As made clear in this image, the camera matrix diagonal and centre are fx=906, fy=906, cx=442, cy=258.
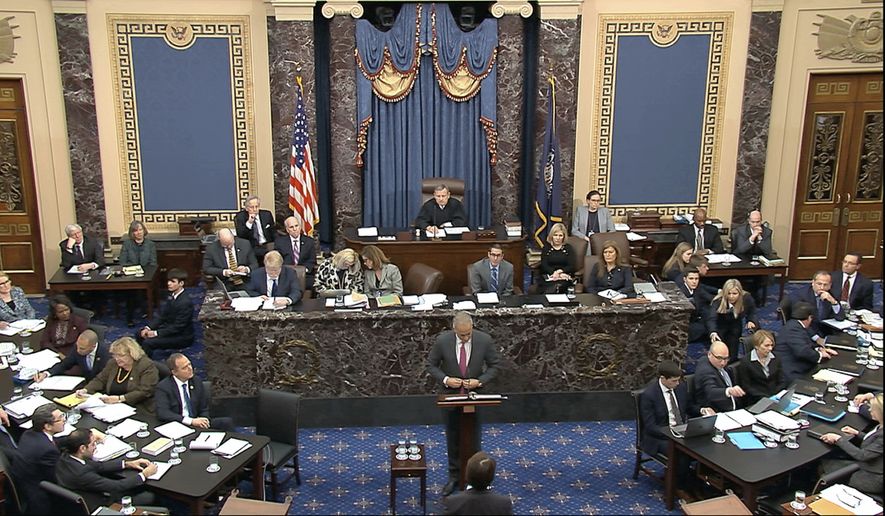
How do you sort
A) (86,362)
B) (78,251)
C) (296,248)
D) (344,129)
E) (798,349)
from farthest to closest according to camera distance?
(344,129), (78,251), (296,248), (798,349), (86,362)

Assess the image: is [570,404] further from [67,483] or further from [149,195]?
[149,195]

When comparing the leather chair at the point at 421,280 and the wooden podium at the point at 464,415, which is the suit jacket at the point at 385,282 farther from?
the wooden podium at the point at 464,415

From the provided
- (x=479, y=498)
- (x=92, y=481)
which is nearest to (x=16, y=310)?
(x=92, y=481)

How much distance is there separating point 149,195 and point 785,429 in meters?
9.06

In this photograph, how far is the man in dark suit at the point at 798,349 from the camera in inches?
346

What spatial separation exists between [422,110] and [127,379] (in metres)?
6.31

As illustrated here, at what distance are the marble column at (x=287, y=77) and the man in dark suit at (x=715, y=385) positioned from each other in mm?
6573

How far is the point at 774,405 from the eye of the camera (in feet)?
25.6

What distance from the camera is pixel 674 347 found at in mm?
9188

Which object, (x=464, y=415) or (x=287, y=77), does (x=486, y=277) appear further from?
(x=287, y=77)

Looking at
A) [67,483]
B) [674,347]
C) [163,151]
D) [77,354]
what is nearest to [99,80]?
[163,151]

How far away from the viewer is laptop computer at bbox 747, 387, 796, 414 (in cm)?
775

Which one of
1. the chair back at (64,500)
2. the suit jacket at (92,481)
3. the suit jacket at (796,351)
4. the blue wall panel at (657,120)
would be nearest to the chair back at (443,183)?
the blue wall panel at (657,120)

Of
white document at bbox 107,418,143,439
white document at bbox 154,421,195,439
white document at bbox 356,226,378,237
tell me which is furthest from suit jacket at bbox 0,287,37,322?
white document at bbox 356,226,378,237
